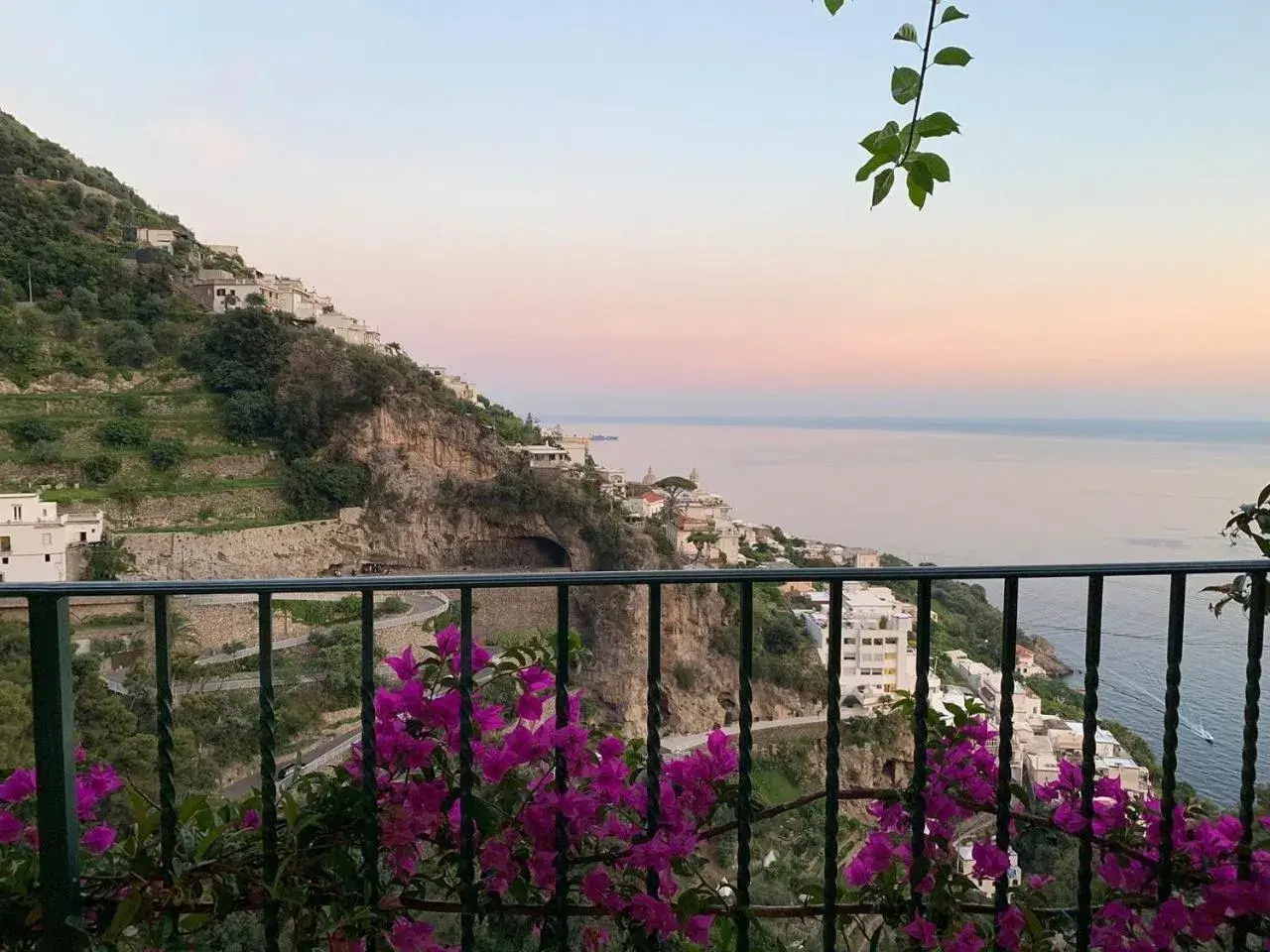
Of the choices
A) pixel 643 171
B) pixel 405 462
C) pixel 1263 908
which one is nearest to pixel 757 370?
pixel 643 171

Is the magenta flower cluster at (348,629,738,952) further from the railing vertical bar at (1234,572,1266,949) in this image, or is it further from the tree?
the tree

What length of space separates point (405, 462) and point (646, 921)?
2824 cm

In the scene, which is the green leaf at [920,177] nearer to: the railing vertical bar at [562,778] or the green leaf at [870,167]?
the green leaf at [870,167]

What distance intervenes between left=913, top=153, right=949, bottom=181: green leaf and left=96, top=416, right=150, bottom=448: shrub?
2830 cm

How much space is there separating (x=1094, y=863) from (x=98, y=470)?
27.7 m

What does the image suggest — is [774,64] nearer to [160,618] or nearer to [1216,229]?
[160,618]

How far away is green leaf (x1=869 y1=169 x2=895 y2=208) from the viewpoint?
106cm

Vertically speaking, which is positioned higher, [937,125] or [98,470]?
[937,125]

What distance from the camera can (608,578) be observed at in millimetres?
1080

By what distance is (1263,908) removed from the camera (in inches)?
50.8

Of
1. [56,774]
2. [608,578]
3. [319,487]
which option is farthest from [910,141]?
[319,487]

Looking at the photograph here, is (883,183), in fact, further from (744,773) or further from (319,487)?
(319,487)

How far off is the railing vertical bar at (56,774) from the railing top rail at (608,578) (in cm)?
7

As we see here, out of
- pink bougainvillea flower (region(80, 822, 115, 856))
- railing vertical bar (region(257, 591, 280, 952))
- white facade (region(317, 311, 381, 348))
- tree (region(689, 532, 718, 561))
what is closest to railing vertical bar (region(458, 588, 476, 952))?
railing vertical bar (region(257, 591, 280, 952))
